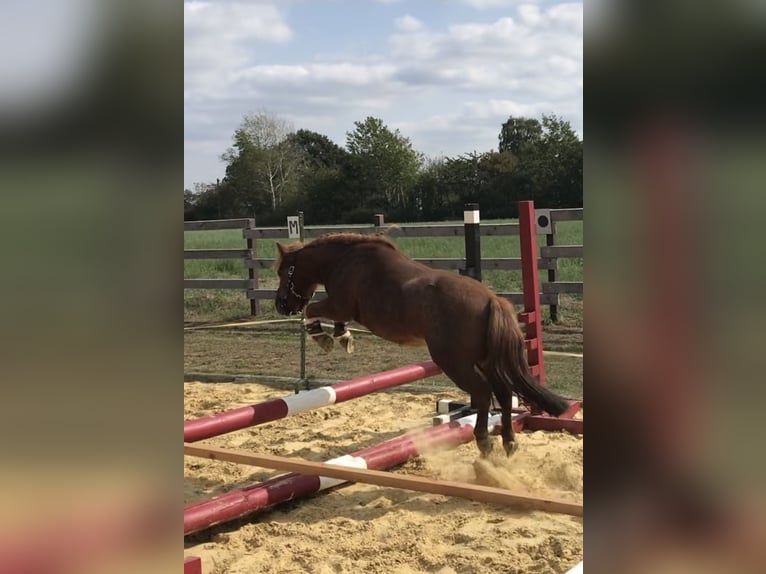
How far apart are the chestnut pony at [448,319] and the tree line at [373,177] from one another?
1053 inches

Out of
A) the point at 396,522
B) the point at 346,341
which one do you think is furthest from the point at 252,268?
the point at 396,522

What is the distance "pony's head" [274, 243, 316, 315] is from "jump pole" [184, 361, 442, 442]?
737 millimetres

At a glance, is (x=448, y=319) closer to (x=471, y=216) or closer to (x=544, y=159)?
(x=471, y=216)

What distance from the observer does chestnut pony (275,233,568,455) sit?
3891 millimetres

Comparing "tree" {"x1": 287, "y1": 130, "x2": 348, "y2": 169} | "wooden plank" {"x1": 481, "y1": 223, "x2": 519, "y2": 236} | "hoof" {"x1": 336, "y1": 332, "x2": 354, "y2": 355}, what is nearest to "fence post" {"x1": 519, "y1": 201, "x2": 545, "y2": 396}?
"hoof" {"x1": 336, "y1": 332, "x2": 354, "y2": 355}

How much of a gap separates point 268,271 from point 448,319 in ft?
28.1
